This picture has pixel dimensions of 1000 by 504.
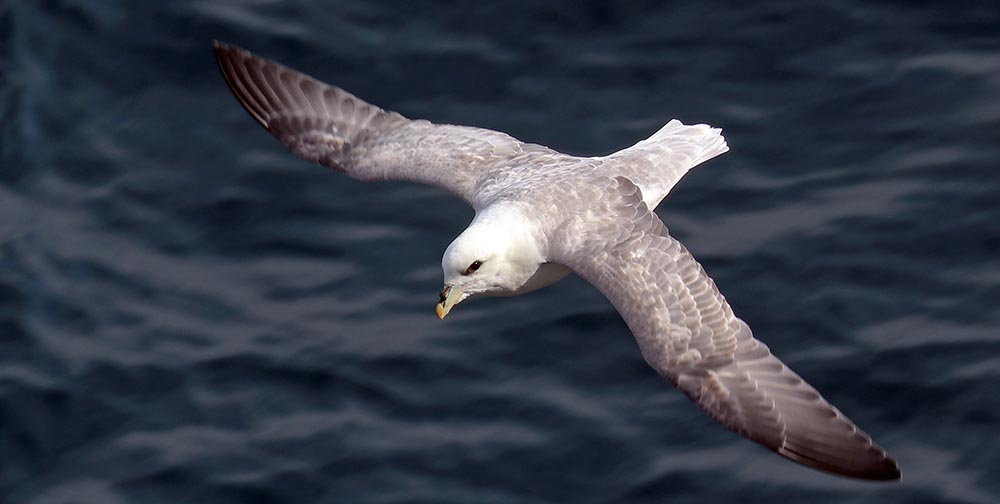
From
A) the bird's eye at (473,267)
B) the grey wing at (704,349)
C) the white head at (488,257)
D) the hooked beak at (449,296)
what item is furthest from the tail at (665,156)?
the hooked beak at (449,296)

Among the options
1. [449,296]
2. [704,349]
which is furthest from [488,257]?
[704,349]

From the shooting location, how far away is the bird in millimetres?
8672

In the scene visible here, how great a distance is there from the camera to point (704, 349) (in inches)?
351

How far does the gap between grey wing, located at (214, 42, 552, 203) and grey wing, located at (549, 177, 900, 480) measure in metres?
1.20

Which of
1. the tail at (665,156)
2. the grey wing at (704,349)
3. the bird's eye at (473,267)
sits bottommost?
the grey wing at (704,349)

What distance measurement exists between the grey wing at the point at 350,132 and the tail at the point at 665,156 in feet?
1.93

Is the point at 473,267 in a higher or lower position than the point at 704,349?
higher

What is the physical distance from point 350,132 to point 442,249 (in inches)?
49.4

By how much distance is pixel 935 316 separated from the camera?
10773 millimetres

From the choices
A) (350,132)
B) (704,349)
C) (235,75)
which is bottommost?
(704,349)

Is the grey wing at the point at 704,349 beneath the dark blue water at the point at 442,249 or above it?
beneath

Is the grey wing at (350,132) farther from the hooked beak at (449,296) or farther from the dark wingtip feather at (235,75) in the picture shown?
the hooked beak at (449,296)

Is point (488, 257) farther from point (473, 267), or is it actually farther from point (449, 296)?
point (449, 296)

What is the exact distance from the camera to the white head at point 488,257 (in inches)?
361
